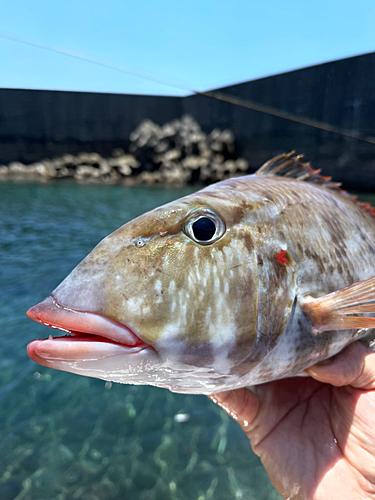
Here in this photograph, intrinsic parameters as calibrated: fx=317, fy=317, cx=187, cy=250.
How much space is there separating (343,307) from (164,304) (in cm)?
78

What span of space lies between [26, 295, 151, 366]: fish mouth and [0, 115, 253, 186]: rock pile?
22.3m

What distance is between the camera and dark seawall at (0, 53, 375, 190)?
17.4 metres

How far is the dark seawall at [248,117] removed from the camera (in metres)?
17.4

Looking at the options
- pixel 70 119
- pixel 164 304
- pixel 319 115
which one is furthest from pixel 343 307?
pixel 70 119

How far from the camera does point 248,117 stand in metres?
21.6

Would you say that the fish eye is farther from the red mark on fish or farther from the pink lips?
the pink lips

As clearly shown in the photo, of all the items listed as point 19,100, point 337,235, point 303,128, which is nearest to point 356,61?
point 303,128

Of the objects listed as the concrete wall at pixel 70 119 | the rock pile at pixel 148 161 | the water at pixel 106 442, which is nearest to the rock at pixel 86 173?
the rock pile at pixel 148 161

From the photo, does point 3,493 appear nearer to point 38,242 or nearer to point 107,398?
point 107,398

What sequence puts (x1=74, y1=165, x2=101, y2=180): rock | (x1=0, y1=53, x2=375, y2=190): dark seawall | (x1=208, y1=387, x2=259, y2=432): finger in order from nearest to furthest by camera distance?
(x1=208, y1=387, x2=259, y2=432): finger < (x1=0, y1=53, x2=375, y2=190): dark seawall < (x1=74, y1=165, x2=101, y2=180): rock

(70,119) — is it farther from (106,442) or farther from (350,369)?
(350,369)

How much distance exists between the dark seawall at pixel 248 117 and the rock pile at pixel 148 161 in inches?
27.7

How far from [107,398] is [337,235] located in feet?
11.0

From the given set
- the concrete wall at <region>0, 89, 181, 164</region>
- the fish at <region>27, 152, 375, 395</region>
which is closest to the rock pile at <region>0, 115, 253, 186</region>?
the concrete wall at <region>0, 89, 181, 164</region>
